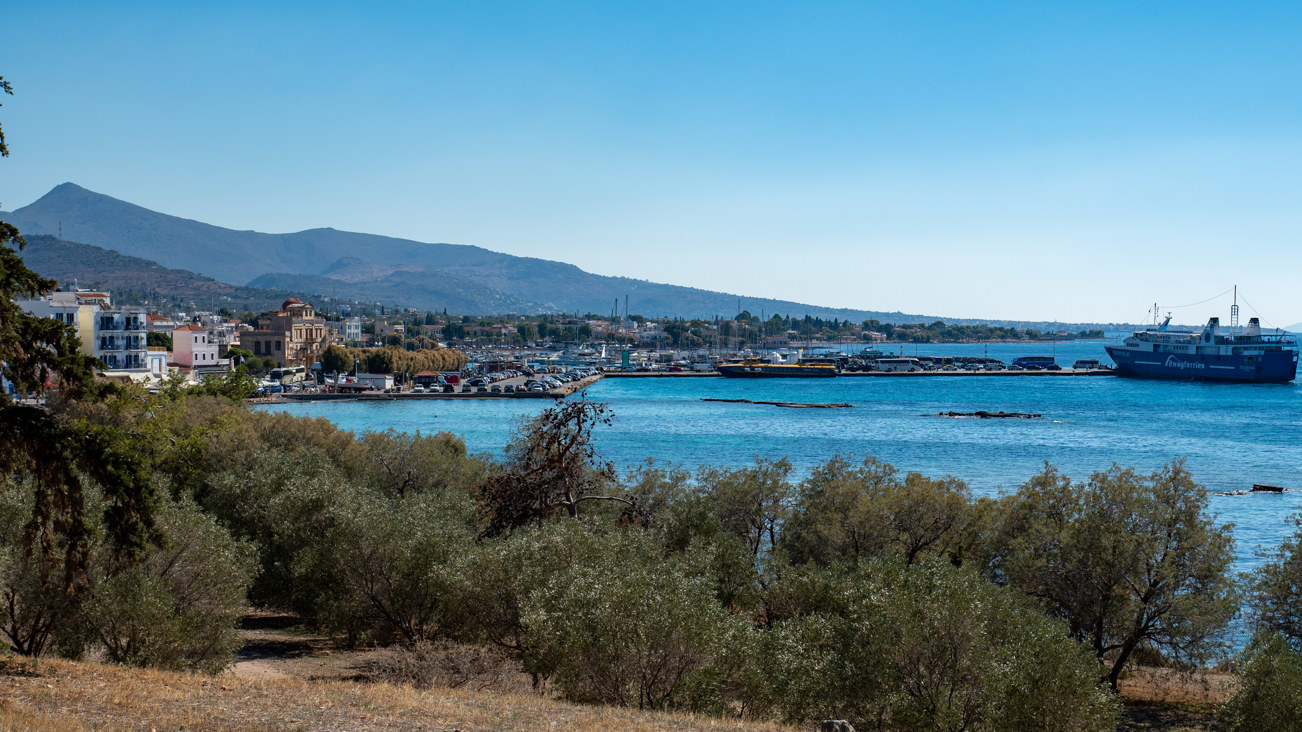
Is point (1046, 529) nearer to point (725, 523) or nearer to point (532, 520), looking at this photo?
point (725, 523)

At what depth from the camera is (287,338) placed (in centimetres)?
12125

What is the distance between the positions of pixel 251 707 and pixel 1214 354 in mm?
131695

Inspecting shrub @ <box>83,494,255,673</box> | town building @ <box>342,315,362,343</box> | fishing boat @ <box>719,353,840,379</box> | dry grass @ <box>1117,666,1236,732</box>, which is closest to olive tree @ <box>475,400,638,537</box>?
shrub @ <box>83,494,255,673</box>

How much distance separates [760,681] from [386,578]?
7851mm

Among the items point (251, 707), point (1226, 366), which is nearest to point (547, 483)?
point (251, 707)

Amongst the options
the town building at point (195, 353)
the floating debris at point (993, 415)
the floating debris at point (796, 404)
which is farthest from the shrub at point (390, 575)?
the floating debris at point (796, 404)

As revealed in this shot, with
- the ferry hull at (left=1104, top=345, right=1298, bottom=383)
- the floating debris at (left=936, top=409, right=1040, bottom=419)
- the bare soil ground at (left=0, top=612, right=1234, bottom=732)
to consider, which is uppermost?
the ferry hull at (left=1104, top=345, right=1298, bottom=383)

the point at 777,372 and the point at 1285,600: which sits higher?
the point at 1285,600

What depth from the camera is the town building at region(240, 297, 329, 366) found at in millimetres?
121062

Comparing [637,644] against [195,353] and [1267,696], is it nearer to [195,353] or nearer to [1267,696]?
[1267,696]

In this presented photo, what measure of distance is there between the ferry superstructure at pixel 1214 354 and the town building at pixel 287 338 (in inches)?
4441

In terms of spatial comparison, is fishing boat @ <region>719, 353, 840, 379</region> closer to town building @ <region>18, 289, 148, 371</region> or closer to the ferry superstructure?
the ferry superstructure

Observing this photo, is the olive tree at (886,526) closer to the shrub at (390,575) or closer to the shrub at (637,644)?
the shrub at (390,575)

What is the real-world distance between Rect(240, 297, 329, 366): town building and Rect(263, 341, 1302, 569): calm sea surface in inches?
1331
